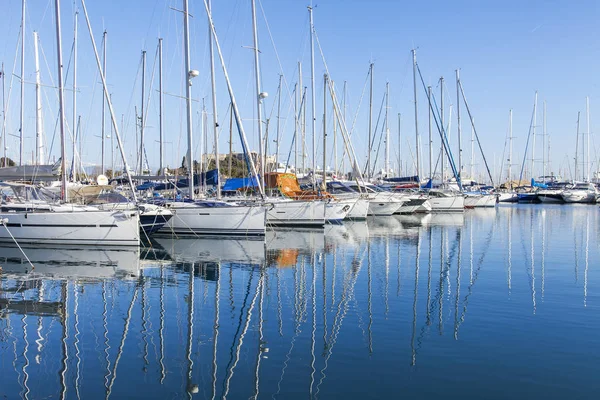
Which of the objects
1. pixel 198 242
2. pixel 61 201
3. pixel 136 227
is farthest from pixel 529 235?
pixel 61 201

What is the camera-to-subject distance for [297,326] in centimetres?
1108

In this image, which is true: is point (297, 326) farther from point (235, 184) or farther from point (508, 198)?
point (508, 198)

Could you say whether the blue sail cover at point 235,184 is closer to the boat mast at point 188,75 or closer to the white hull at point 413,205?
the boat mast at point 188,75

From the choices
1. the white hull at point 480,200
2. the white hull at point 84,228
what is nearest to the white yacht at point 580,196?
the white hull at point 480,200

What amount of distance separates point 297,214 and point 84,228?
43.1 feet

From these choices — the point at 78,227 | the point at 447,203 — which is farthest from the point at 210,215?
the point at 447,203

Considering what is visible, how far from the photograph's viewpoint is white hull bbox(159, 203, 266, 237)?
27.3 meters

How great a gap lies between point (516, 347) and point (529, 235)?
22261 millimetres

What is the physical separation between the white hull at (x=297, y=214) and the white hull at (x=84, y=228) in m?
11.4

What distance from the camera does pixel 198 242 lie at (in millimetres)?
25938

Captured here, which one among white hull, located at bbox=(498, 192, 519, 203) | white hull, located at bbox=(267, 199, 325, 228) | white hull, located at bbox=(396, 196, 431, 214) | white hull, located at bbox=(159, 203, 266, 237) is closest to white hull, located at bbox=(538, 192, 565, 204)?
white hull, located at bbox=(498, 192, 519, 203)

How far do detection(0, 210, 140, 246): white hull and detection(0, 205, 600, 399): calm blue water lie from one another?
1.72 metres

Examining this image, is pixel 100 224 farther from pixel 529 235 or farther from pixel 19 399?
pixel 529 235

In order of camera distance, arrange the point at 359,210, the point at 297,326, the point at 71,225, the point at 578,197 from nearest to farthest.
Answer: the point at 297,326
the point at 71,225
the point at 359,210
the point at 578,197
